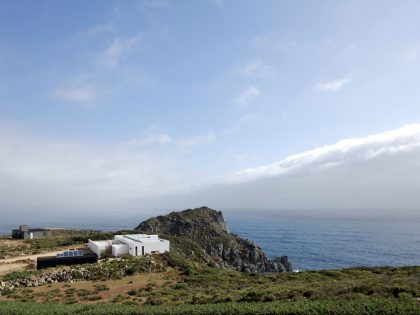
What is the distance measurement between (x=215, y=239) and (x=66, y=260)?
76084mm

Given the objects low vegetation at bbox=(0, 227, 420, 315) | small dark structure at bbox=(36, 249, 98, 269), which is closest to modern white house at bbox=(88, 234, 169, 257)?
low vegetation at bbox=(0, 227, 420, 315)

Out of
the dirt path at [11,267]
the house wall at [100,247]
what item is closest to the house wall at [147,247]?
the house wall at [100,247]

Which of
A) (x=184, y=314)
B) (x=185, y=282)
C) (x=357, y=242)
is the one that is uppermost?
(x=184, y=314)

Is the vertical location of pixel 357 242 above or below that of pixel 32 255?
below

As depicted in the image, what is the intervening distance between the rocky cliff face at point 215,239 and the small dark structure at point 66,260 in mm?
55111

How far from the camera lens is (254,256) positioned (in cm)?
11319

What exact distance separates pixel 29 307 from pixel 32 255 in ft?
120

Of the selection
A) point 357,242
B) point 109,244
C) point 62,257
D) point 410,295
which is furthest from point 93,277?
point 357,242

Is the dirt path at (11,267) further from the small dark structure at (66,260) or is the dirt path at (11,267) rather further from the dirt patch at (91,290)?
the dirt patch at (91,290)

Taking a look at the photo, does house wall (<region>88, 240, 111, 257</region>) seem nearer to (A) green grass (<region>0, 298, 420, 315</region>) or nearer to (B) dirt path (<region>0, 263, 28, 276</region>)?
(B) dirt path (<region>0, 263, 28, 276</region>)

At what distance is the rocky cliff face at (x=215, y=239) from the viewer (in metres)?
111

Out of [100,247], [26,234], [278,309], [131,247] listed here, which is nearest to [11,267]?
[100,247]

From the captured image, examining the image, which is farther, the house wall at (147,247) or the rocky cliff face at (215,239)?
the rocky cliff face at (215,239)

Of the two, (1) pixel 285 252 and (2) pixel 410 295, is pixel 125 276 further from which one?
(1) pixel 285 252
